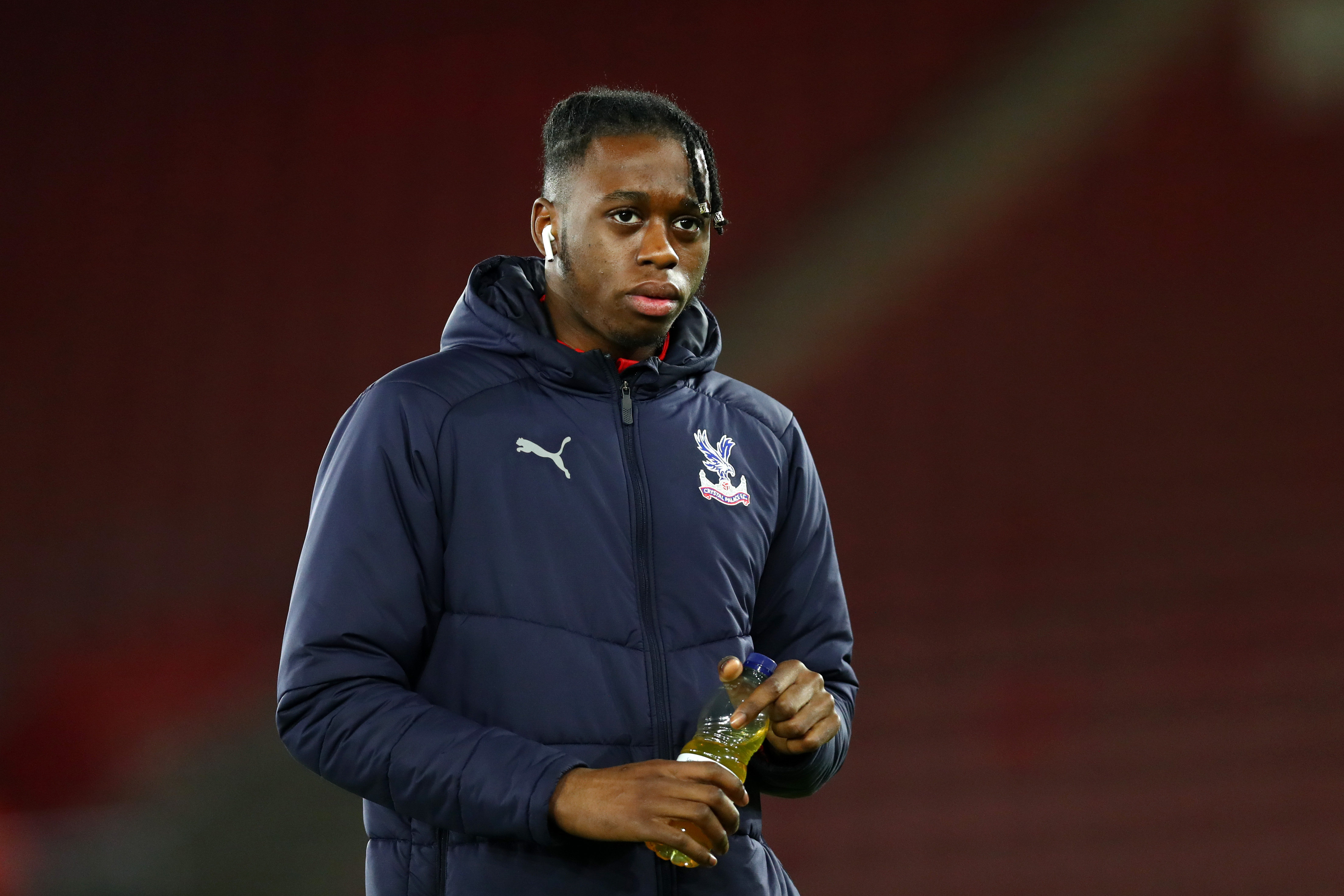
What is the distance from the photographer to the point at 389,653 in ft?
3.46

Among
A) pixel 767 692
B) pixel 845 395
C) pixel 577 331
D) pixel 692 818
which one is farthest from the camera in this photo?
pixel 845 395

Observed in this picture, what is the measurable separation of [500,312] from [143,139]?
8.86 feet

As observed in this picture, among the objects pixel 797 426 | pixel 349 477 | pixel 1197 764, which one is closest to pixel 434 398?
pixel 349 477

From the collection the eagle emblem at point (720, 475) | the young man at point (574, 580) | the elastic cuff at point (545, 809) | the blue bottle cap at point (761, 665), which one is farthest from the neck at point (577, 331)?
the elastic cuff at point (545, 809)

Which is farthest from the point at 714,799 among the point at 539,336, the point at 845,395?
the point at 845,395

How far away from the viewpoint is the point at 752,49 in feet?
11.7

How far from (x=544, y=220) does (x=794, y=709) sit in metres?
0.55

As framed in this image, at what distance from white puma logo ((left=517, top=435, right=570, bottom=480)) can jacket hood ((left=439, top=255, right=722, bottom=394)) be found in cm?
7

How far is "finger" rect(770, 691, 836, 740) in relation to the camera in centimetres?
108

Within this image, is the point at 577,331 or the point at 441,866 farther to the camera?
the point at 577,331

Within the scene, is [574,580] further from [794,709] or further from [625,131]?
[625,131]

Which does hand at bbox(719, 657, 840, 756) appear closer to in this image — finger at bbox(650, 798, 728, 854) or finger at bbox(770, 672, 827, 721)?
finger at bbox(770, 672, 827, 721)

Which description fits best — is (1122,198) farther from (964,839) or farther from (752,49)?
(964,839)

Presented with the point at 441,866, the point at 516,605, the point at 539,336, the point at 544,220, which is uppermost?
the point at 544,220
